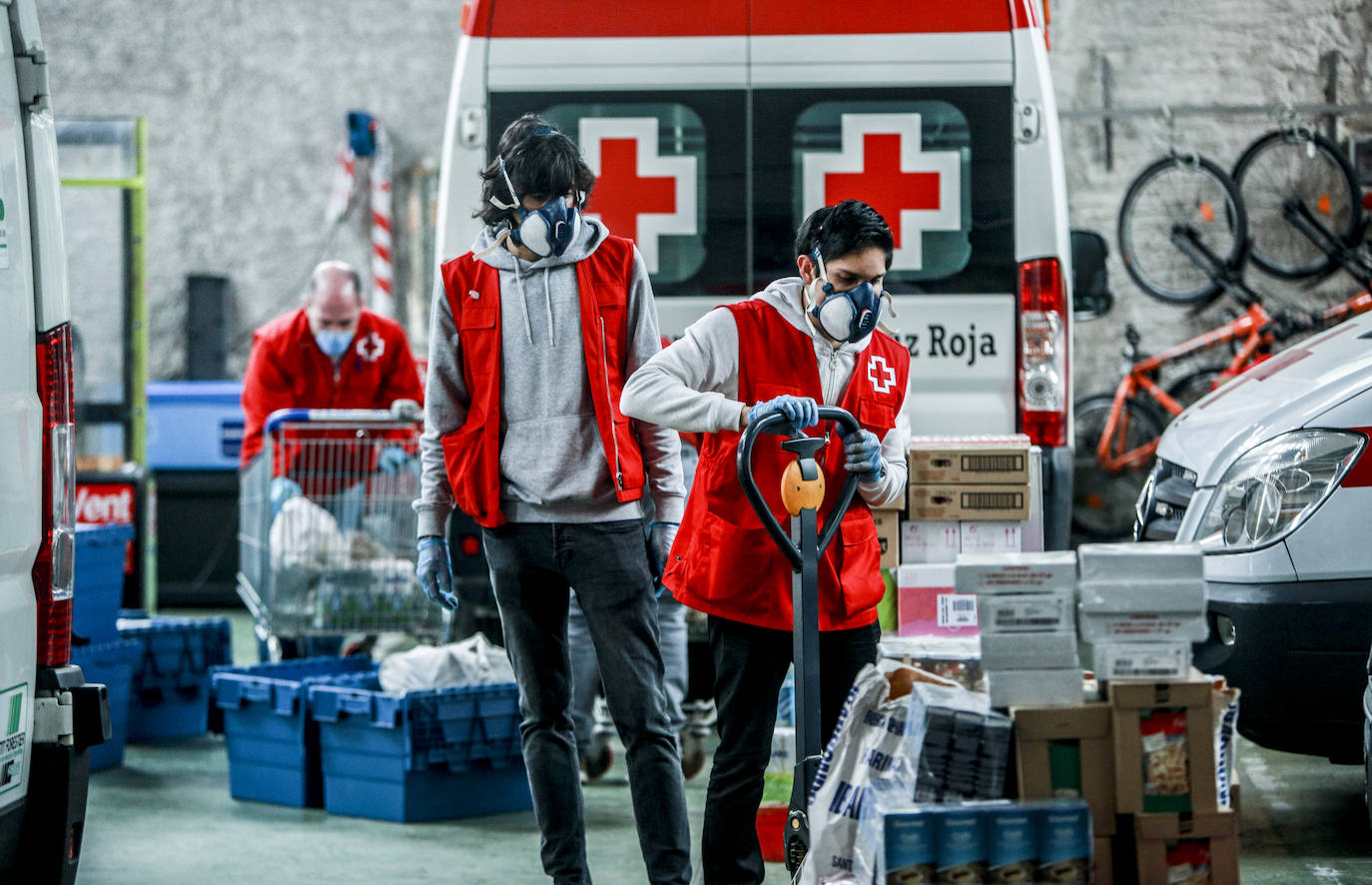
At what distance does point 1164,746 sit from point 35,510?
2071 millimetres

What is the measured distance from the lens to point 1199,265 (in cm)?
1040

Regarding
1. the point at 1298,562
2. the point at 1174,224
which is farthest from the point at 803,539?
the point at 1174,224

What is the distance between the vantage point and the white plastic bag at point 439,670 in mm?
5121

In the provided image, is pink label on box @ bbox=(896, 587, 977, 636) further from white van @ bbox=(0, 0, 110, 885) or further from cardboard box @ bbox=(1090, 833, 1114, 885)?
white van @ bbox=(0, 0, 110, 885)

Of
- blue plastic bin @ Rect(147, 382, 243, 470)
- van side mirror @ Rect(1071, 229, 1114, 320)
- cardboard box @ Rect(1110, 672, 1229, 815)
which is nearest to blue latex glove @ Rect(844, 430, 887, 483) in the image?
cardboard box @ Rect(1110, 672, 1229, 815)

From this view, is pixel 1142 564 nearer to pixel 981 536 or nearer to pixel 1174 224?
pixel 981 536

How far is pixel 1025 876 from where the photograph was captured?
95.0 inches

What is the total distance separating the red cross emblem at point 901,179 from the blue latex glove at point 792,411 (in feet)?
7.37

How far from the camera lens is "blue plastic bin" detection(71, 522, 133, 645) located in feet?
18.2

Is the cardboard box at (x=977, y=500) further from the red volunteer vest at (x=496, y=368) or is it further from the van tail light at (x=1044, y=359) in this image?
the red volunteer vest at (x=496, y=368)

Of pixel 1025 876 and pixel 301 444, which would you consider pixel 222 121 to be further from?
pixel 1025 876

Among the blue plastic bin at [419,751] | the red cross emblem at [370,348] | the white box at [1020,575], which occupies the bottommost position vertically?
the blue plastic bin at [419,751]

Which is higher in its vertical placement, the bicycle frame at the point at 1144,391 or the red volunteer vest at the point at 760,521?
the bicycle frame at the point at 1144,391

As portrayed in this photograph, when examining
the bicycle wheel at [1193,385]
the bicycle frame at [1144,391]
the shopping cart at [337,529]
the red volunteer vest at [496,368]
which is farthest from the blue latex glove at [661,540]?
the bicycle wheel at [1193,385]
